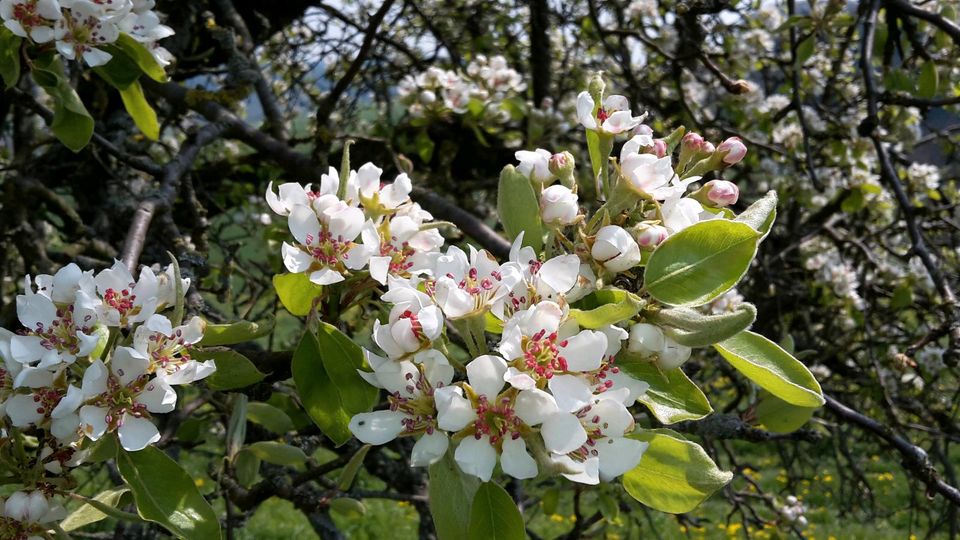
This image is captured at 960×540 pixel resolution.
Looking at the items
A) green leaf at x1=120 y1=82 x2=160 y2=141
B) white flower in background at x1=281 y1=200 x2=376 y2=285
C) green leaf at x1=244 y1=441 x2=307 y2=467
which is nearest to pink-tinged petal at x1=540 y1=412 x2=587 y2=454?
white flower in background at x1=281 y1=200 x2=376 y2=285

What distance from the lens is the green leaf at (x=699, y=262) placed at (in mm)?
851

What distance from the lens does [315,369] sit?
3.36 ft

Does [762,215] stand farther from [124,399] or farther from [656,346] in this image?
[124,399]

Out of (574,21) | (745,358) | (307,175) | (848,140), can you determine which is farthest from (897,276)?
(745,358)

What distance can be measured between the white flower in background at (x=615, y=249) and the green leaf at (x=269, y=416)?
0.83 metres

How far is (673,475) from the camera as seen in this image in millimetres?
873

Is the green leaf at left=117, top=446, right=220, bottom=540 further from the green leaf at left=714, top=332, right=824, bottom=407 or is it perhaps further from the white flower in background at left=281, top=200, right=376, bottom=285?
the green leaf at left=714, top=332, right=824, bottom=407

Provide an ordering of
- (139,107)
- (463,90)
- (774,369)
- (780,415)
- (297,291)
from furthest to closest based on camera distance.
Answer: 1. (463,90)
2. (139,107)
3. (780,415)
4. (297,291)
5. (774,369)

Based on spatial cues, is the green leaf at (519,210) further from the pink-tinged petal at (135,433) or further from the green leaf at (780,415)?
the green leaf at (780,415)

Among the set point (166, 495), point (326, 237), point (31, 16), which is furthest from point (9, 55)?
point (166, 495)

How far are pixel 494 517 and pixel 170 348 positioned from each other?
44 centimetres

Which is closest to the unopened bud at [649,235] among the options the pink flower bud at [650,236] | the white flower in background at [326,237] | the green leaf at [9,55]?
the pink flower bud at [650,236]

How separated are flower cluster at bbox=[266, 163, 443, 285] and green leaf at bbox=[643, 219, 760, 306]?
1.06ft

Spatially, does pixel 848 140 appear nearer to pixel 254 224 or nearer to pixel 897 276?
pixel 897 276
